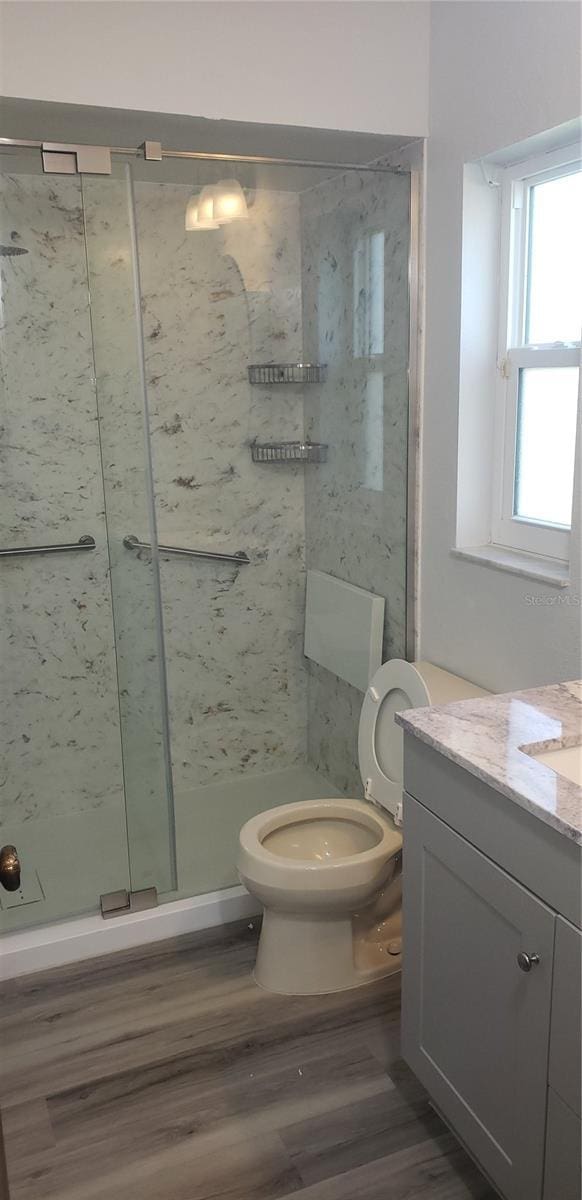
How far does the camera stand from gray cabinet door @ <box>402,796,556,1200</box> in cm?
140

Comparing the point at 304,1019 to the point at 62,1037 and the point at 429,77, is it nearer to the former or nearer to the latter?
the point at 62,1037

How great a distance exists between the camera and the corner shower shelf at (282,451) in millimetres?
3072

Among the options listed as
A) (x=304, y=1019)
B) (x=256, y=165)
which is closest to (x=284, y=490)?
(x=256, y=165)

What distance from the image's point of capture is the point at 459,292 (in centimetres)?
231

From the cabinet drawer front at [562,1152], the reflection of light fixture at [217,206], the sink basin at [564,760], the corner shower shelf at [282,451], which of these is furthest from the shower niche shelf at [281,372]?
the cabinet drawer front at [562,1152]

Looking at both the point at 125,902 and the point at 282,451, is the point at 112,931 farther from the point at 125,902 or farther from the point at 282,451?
the point at 282,451

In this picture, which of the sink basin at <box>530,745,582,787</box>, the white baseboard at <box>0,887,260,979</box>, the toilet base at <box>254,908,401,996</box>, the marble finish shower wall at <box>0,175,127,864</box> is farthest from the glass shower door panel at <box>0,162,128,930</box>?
the sink basin at <box>530,745,582,787</box>

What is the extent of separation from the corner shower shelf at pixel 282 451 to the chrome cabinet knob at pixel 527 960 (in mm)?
1976

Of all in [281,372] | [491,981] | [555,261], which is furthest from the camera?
[281,372]

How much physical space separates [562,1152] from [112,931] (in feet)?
4.75

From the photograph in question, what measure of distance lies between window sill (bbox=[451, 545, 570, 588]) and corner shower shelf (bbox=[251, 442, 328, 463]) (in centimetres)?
82

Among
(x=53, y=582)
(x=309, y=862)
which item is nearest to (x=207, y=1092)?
(x=309, y=862)

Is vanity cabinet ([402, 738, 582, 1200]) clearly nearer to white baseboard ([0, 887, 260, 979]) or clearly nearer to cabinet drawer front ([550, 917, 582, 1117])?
cabinet drawer front ([550, 917, 582, 1117])

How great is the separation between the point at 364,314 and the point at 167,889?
1778 mm
